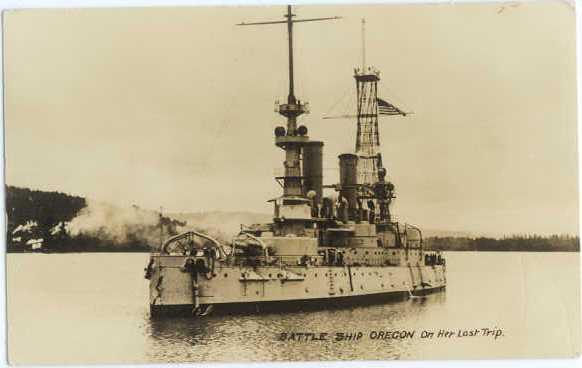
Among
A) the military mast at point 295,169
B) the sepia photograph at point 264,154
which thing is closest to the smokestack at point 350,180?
the military mast at point 295,169

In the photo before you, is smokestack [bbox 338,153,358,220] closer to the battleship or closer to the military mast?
the battleship

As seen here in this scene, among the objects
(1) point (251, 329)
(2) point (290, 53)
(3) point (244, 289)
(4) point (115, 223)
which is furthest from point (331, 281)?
(2) point (290, 53)

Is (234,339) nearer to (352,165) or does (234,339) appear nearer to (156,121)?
(156,121)

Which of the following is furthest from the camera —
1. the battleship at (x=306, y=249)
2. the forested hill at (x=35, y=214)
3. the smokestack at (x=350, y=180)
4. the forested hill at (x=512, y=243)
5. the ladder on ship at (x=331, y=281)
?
the smokestack at (x=350, y=180)

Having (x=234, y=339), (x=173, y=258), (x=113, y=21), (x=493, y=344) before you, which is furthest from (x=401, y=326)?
(x=113, y=21)

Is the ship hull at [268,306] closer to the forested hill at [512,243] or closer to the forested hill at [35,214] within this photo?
the forested hill at [512,243]

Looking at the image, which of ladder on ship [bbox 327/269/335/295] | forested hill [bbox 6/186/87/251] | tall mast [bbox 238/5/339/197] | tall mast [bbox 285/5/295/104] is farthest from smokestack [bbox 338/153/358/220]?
forested hill [bbox 6/186/87/251]
